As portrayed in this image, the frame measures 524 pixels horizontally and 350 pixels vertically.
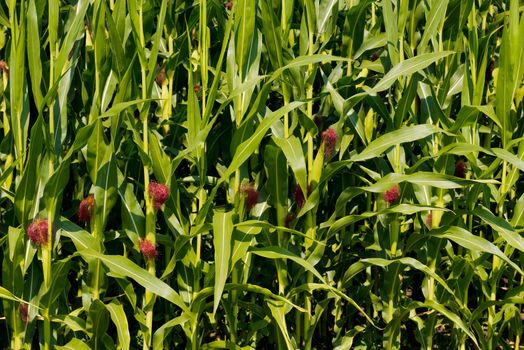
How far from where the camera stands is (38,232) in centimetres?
272

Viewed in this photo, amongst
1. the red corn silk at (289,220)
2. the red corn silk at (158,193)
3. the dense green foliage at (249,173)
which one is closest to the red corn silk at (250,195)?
the dense green foliage at (249,173)

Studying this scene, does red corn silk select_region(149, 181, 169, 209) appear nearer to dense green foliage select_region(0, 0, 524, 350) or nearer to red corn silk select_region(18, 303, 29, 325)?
dense green foliage select_region(0, 0, 524, 350)

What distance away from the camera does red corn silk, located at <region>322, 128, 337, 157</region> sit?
9.82ft

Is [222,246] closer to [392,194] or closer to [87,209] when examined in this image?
[87,209]

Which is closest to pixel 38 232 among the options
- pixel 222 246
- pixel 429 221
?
pixel 222 246

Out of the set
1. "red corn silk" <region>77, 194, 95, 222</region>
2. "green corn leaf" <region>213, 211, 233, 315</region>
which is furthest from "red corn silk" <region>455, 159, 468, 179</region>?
"red corn silk" <region>77, 194, 95, 222</region>

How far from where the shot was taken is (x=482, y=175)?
281 centimetres

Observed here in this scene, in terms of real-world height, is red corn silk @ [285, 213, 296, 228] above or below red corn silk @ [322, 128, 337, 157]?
below

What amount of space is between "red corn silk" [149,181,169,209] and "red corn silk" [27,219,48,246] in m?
0.36

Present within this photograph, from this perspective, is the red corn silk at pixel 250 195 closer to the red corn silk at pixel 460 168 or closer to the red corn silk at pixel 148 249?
the red corn silk at pixel 148 249

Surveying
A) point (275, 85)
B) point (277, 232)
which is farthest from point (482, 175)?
point (275, 85)

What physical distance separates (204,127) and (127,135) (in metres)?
0.41

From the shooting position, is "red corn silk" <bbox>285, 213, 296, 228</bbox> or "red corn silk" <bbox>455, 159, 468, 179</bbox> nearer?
"red corn silk" <bbox>285, 213, 296, 228</bbox>

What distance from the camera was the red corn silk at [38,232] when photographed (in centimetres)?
271
